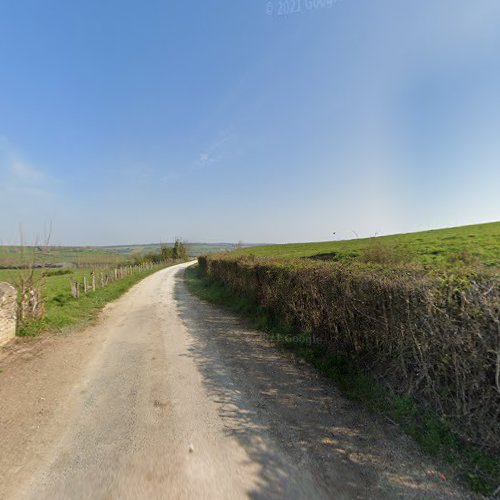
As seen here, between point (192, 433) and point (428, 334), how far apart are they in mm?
3213

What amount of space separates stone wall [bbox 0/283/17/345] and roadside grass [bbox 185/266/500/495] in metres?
6.88

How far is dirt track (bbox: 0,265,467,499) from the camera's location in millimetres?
2537

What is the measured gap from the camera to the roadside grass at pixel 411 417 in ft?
8.45

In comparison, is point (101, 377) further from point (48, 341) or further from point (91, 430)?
point (48, 341)

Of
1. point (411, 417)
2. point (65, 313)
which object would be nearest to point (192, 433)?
point (411, 417)

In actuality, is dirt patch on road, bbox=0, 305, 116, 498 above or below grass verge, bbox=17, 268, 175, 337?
below

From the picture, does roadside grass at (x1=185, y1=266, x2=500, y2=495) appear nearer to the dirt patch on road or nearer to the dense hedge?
the dense hedge

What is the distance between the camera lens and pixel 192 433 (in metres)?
3.29

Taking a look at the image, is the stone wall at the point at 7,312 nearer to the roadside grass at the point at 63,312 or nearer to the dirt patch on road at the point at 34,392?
the dirt patch on road at the point at 34,392

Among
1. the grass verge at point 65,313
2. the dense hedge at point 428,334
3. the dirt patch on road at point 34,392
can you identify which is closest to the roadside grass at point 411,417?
the dense hedge at point 428,334

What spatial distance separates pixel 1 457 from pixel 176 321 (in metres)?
6.04

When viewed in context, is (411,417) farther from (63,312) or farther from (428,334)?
(63,312)

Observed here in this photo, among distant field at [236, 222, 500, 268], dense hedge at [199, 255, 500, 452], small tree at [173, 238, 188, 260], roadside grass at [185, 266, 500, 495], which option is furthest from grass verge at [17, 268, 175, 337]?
small tree at [173, 238, 188, 260]

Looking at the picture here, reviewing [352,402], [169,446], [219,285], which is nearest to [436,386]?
[352,402]
